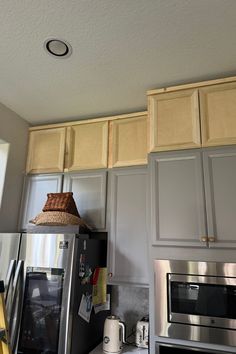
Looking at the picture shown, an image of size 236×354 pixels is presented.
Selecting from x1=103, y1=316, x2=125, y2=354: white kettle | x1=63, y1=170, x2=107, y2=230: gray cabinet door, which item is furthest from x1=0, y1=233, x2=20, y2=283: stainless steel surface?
x1=103, y1=316, x2=125, y2=354: white kettle

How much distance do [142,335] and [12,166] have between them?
165 cm

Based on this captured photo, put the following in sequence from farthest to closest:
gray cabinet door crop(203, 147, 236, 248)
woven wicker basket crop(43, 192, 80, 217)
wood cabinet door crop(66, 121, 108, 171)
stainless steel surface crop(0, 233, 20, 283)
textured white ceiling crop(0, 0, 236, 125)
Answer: wood cabinet door crop(66, 121, 108, 171), woven wicker basket crop(43, 192, 80, 217), stainless steel surface crop(0, 233, 20, 283), gray cabinet door crop(203, 147, 236, 248), textured white ceiling crop(0, 0, 236, 125)

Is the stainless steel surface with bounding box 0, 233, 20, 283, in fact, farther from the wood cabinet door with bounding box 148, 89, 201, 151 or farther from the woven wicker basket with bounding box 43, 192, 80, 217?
the wood cabinet door with bounding box 148, 89, 201, 151

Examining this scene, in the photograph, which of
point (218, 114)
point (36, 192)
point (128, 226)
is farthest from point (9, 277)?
point (218, 114)

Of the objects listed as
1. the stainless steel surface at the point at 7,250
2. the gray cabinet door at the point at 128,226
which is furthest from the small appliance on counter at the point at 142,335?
the stainless steel surface at the point at 7,250

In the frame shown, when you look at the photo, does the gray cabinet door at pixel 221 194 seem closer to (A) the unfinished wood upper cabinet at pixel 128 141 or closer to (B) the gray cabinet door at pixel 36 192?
(A) the unfinished wood upper cabinet at pixel 128 141

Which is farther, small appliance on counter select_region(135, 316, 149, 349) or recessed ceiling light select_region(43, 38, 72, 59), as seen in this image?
small appliance on counter select_region(135, 316, 149, 349)

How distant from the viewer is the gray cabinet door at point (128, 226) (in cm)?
180

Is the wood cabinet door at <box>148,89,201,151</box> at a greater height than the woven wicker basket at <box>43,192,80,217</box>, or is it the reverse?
the wood cabinet door at <box>148,89,201,151</box>

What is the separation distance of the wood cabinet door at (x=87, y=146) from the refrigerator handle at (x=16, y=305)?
90 centimetres

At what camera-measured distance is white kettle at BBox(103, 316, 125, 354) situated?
1.67m

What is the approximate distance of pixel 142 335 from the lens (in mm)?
1792

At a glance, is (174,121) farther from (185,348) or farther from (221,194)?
(185,348)

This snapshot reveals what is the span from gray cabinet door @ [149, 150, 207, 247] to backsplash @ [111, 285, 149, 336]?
2.28ft
